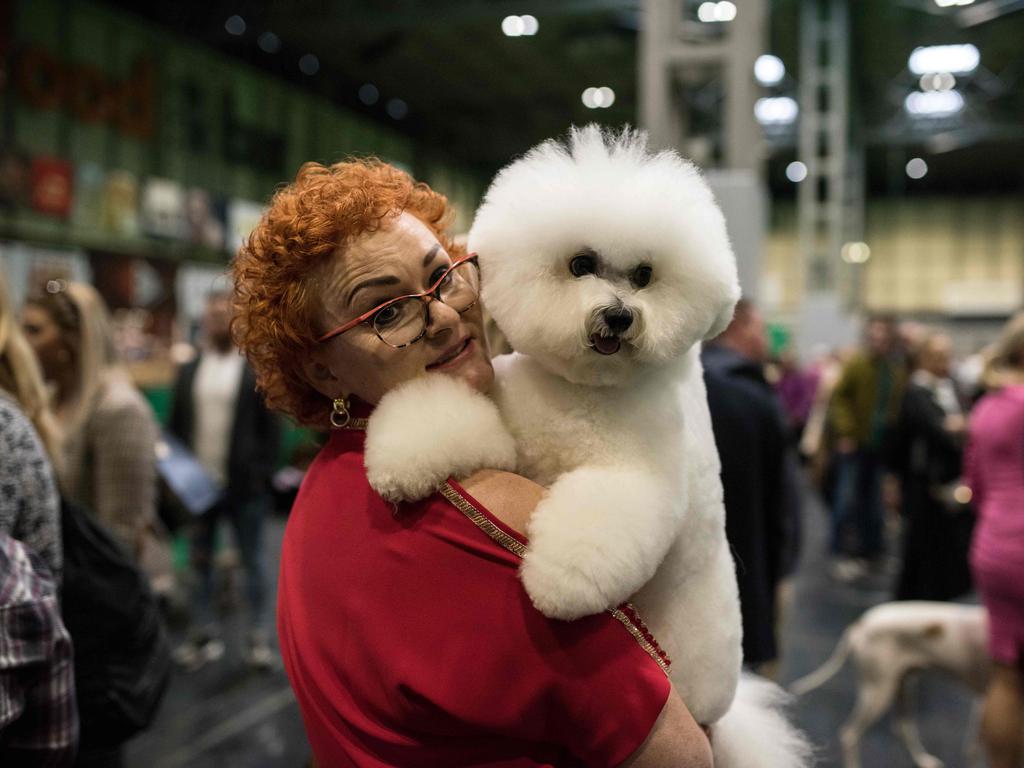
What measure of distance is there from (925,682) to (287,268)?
4019mm

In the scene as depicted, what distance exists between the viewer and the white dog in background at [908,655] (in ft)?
9.52

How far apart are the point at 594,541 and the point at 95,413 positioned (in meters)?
2.41

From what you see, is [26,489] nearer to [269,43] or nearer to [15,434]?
[15,434]

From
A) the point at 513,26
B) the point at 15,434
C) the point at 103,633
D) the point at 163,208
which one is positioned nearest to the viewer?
the point at 15,434

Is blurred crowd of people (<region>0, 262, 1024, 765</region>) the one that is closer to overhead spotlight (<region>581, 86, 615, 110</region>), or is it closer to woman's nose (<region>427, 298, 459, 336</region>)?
woman's nose (<region>427, 298, 459, 336</region>)

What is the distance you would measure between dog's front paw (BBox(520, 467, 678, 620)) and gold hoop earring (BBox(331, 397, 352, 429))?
0.28m

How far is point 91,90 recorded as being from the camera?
35.0 ft

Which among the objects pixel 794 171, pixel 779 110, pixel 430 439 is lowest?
pixel 430 439

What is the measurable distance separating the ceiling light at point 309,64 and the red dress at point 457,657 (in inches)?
590

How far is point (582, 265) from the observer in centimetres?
90

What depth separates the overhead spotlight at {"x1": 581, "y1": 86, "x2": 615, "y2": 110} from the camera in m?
16.2

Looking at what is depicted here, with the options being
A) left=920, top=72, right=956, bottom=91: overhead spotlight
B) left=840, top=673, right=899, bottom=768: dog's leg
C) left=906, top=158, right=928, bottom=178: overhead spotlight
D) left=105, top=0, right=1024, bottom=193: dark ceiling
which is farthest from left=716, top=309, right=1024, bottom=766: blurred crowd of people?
left=906, top=158, right=928, bottom=178: overhead spotlight

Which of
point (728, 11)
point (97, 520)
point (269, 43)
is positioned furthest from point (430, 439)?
point (269, 43)

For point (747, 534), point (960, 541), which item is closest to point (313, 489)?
point (747, 534)
